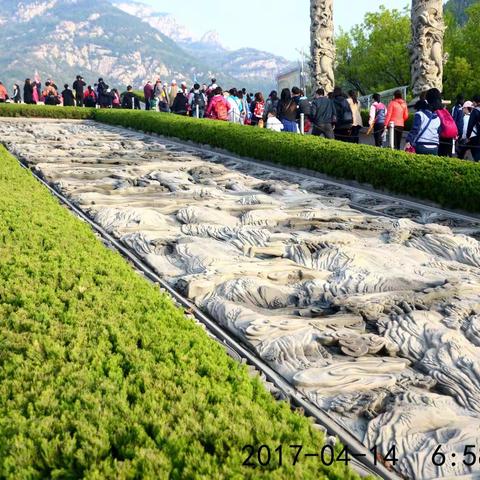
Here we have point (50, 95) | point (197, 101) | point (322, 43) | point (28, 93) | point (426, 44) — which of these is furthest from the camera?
point (28, 93)

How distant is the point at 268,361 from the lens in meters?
4.56

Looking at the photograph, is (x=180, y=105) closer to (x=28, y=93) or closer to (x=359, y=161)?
(x=28, y=93)

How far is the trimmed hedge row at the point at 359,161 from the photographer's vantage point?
962 cm

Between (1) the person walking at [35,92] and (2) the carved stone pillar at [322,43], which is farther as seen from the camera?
(1) the person walking at [35,92]

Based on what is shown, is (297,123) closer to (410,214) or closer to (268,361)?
(410,214)

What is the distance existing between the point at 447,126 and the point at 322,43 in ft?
39.1

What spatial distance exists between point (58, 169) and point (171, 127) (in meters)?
7.68

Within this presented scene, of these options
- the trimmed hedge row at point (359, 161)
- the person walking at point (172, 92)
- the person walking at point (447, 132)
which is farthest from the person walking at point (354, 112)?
the person walking at point (172, 92)

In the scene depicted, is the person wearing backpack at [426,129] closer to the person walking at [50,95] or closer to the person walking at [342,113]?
the person walking at [342,113]

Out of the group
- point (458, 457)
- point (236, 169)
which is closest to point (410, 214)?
point (236, 169)

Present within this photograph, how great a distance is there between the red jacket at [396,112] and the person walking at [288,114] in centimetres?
312

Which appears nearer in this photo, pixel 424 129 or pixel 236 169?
pixel 424 129

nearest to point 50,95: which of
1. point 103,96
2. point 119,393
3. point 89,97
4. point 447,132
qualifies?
point 89,97

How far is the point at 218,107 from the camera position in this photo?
2034 cm
